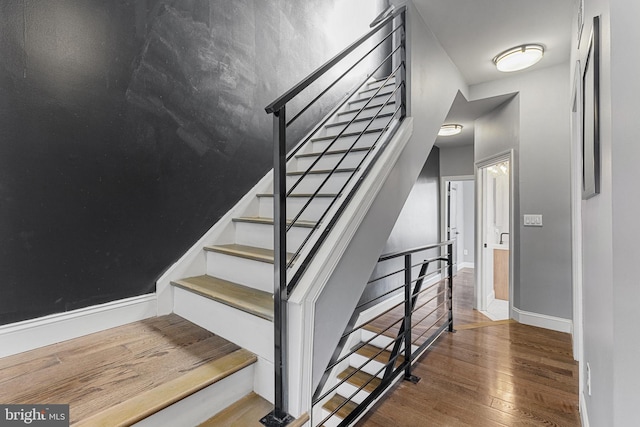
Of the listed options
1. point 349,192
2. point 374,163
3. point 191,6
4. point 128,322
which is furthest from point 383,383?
point 191,6

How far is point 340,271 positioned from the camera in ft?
4.85

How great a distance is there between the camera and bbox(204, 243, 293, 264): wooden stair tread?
1736 mm

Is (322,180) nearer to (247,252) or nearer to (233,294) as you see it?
(247,252)

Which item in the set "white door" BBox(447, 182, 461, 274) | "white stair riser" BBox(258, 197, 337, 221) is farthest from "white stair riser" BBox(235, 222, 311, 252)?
"white door" BBox(447, 182, 461, 274)

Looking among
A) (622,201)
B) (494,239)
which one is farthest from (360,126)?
(494,239)

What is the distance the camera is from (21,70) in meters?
1.39

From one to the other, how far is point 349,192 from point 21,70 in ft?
5.42

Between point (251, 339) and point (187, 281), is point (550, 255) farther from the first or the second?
point (187, 281)

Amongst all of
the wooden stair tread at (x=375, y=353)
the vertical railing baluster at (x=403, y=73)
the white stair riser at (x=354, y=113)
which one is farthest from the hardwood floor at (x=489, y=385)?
the white stair riser at (x=354, y=113)

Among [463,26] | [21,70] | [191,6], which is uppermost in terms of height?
[463,26]

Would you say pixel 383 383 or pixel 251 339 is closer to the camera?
pixel 251 339

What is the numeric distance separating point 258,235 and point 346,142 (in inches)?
44.6

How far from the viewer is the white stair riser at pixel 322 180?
2.04 metres

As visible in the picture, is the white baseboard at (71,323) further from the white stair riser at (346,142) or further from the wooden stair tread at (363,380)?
the white stair riser at (346,142)
